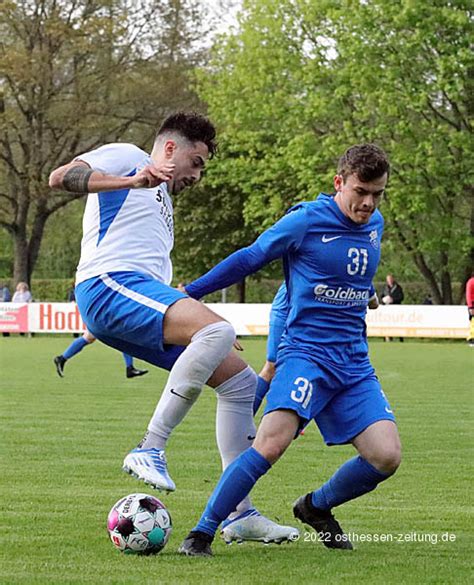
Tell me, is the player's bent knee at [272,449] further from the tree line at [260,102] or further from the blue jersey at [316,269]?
the tree line at [260,102]

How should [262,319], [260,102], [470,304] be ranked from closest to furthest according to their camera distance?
[470,304] < [262,319] < [260,102]

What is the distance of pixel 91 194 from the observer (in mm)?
6145

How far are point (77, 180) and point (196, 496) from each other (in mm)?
2796

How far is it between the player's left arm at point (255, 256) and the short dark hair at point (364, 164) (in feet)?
1.03

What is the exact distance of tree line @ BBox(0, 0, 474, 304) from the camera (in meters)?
39.2

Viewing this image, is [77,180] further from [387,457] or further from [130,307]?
[387,457]

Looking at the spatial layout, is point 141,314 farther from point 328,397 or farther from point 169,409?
point 328,397

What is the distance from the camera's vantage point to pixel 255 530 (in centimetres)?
616

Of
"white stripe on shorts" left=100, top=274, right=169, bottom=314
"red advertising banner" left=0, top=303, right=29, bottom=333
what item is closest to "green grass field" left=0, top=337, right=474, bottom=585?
"white stripe on shorts" left=100, top=274, right=169, bottom=314

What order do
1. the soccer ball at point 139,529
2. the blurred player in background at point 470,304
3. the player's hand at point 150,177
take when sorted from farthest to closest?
the blurred player in background at point 470,304
the soccer ball at point 139,529
the player's hand at point 150,177

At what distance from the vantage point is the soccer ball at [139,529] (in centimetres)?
590

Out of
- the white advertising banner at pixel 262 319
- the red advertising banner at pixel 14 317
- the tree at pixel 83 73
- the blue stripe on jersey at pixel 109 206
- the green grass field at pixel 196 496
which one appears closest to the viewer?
the green grass field at pixel 196 496

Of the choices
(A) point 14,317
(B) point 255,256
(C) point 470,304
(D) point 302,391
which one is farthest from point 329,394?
(A) point 14,317

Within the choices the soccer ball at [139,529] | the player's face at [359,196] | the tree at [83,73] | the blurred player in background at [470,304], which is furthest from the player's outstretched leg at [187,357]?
the tree at [83,73]
